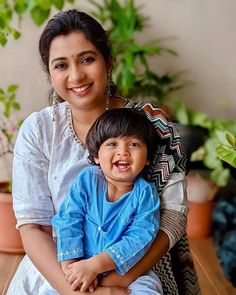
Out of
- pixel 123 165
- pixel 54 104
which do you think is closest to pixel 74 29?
pixel 54 104

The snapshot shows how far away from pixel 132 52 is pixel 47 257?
167 centimetres

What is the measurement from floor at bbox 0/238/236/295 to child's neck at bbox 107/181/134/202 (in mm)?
1038

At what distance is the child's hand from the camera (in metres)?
1.31

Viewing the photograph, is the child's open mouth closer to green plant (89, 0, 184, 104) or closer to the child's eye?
the child's eye

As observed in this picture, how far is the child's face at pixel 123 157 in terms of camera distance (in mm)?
1341

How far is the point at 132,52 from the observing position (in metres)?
2.91

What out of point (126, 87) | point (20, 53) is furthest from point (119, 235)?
point (20, 53)

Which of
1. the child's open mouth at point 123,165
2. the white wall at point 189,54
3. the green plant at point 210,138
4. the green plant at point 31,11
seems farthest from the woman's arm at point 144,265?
the white wall at point 189,54

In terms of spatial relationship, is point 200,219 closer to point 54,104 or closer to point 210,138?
point 210,138

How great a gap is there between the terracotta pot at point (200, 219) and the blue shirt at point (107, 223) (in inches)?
62.1

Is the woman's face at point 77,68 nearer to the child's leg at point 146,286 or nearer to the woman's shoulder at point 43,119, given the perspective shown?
the woman's shoulder at point 43,119

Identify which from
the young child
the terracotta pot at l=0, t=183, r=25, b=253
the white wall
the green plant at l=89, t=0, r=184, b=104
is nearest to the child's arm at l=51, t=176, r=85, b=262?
the young child

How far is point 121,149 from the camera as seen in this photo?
1.33 metres

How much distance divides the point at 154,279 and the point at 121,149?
1.14 feet
